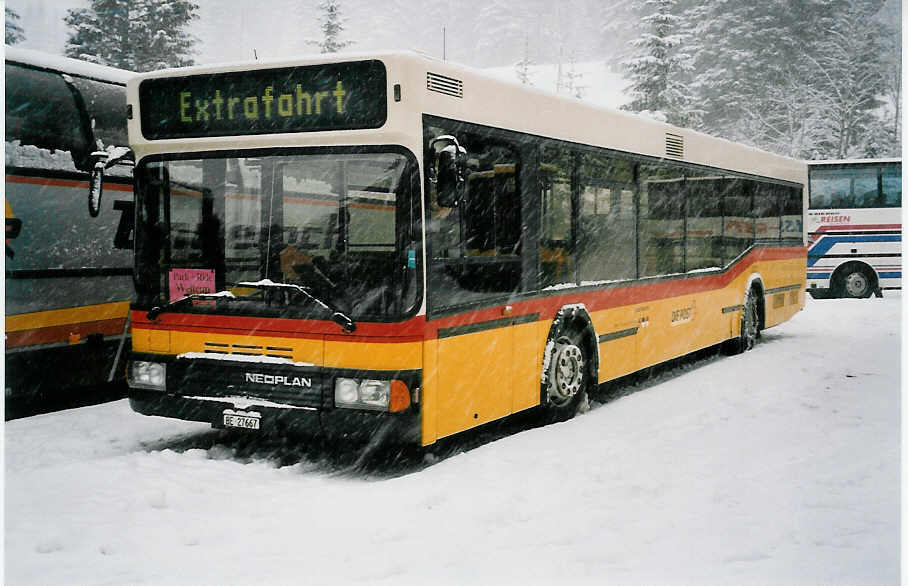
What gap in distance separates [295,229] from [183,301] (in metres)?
1.11

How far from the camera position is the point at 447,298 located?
6711mm

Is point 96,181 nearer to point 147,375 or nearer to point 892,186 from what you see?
Result: point 147,375

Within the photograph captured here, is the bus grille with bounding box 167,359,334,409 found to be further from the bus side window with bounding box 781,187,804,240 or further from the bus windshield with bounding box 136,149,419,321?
the bus side window with bounding box 781,187,804,240

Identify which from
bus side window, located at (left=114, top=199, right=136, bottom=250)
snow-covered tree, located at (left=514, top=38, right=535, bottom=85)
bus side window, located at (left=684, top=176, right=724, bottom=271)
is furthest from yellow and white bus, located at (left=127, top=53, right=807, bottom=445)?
bus side window, located at (left=684, top=176, right=724, bottom=271)

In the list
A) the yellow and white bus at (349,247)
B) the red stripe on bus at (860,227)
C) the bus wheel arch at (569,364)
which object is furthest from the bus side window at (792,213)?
the red stripe on bus at (860,227)

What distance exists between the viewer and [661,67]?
26.7 m

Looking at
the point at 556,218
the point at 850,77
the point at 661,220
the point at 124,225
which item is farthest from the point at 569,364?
the point at 850,77

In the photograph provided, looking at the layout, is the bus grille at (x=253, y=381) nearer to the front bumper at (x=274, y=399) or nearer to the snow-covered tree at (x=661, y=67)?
the front bumper at (x=274, y=399)

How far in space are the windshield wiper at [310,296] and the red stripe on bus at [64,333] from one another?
2820 millimetres

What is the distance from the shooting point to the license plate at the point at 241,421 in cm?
666

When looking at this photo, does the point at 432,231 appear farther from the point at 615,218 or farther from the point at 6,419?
the point at 6,419

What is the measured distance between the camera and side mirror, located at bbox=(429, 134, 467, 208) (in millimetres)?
6285

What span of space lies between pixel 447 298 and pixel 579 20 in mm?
4154

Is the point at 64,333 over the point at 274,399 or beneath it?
over
